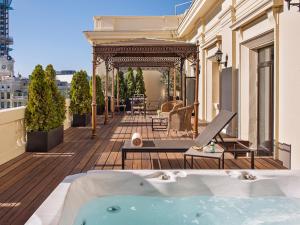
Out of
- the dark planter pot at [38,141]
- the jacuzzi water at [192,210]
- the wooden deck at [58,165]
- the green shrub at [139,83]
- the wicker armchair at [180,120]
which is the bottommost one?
the jacuzzi water at [192,210]

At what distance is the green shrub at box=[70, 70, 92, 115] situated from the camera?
12.2m

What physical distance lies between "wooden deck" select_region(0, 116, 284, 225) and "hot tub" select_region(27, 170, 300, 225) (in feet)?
2.43

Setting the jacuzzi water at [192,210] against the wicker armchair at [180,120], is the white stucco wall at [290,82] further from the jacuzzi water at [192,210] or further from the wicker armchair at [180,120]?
the wicker armchair at [180,120]

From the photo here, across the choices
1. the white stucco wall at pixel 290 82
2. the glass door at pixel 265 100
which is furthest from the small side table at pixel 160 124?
the white stucco wall at pixel 290 82

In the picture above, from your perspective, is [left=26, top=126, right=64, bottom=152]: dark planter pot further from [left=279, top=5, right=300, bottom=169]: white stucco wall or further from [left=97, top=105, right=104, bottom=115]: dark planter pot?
[left=97, top=105, right=104, bottom=115]: dark planter pot

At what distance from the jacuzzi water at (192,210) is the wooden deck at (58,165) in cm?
76

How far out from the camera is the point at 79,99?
40.5ft

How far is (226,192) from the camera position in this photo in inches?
180

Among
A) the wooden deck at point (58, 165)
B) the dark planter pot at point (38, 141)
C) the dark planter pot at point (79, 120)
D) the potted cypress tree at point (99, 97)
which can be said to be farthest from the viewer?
the potted cypress tree at point (99, 97)

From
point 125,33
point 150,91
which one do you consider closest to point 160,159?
point 125,33

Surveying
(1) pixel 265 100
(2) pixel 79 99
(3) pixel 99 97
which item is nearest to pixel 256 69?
(1) pixel 265 100

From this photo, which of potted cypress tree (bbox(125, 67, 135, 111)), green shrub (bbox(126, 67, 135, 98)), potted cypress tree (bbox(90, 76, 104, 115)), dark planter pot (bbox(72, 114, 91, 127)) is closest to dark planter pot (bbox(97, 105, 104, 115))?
potted cypress tree (bbox(90, 76, 104, 115))

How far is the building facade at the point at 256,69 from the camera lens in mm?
5926

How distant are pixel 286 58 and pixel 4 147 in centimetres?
504
